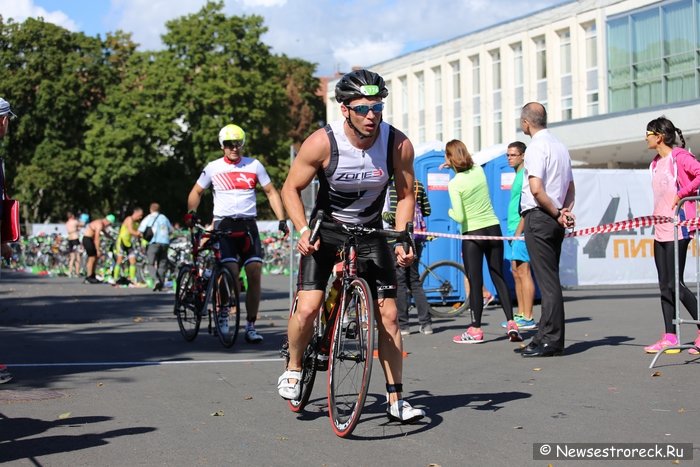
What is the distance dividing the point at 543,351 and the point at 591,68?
51685mm

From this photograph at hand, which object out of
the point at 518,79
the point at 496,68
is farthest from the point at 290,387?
the point at 496,68

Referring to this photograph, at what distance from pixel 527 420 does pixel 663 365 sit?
2.97m

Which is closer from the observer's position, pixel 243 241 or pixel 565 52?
pixel 243 241

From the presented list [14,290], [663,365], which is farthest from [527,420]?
[14,290]

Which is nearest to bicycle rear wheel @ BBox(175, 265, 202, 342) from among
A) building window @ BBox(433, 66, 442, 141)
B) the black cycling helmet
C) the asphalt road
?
the asphalt road

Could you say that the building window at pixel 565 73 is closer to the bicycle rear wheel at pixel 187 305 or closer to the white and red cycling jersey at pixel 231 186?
the bicycle rear wheel at pixel 187 305

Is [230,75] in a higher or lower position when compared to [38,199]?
higher

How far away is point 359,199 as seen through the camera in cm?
680

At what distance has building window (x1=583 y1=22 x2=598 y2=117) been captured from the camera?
194 feet

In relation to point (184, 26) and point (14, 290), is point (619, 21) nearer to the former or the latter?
point (184, 26)

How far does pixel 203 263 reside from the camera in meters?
11.9

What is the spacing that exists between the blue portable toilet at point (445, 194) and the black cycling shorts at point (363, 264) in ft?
35.6

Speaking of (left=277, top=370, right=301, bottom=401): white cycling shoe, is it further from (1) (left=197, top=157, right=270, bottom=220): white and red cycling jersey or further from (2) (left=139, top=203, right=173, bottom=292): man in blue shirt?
(2) (left=139, top=203, right=173, bottom=292): man in blue shirt

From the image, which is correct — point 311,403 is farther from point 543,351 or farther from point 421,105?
point 421,105
